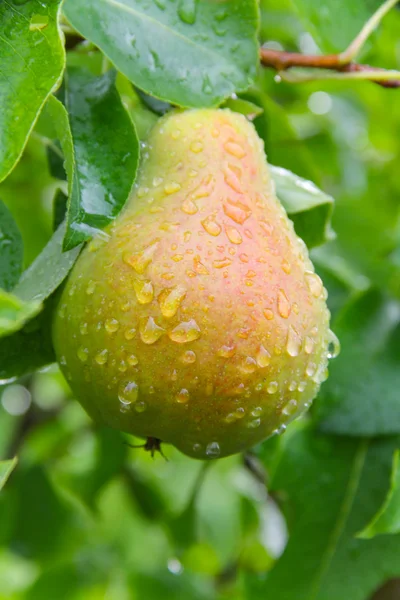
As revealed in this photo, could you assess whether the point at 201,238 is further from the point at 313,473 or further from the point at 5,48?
the point at 313,473

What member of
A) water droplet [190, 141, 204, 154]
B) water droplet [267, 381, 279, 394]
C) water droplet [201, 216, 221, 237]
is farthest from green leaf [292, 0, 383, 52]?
water droplet [267, 381, 279, 394]

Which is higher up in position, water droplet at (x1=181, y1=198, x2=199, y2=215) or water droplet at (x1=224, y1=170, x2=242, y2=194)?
water droplet at (x1=181, y1=198, x2=199, y2=215)

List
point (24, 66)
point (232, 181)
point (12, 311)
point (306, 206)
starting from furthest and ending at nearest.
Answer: point (306, 206) < point (232, 181) < point (24, 66) < point (12, 311)

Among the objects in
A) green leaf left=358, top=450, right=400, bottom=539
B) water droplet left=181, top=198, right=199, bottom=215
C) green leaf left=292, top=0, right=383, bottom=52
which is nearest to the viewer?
water droplet left=181, top=198, right=199, bottom=215

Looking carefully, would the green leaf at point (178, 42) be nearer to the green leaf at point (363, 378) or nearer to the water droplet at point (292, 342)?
the water droplet at point (292, 342)

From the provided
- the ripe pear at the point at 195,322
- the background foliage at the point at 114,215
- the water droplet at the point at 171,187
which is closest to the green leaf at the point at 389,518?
the background foliage at the point at 114,215

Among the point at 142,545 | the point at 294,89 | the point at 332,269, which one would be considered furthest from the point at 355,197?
the point at 142,545

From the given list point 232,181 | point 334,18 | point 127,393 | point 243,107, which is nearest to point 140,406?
point 127,393

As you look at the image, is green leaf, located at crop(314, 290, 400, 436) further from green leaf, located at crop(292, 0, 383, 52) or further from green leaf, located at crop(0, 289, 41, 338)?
green leaf, located at crop(0, 289, 41, 338)

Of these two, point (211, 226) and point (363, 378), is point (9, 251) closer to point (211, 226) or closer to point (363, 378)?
point (211, 226)
